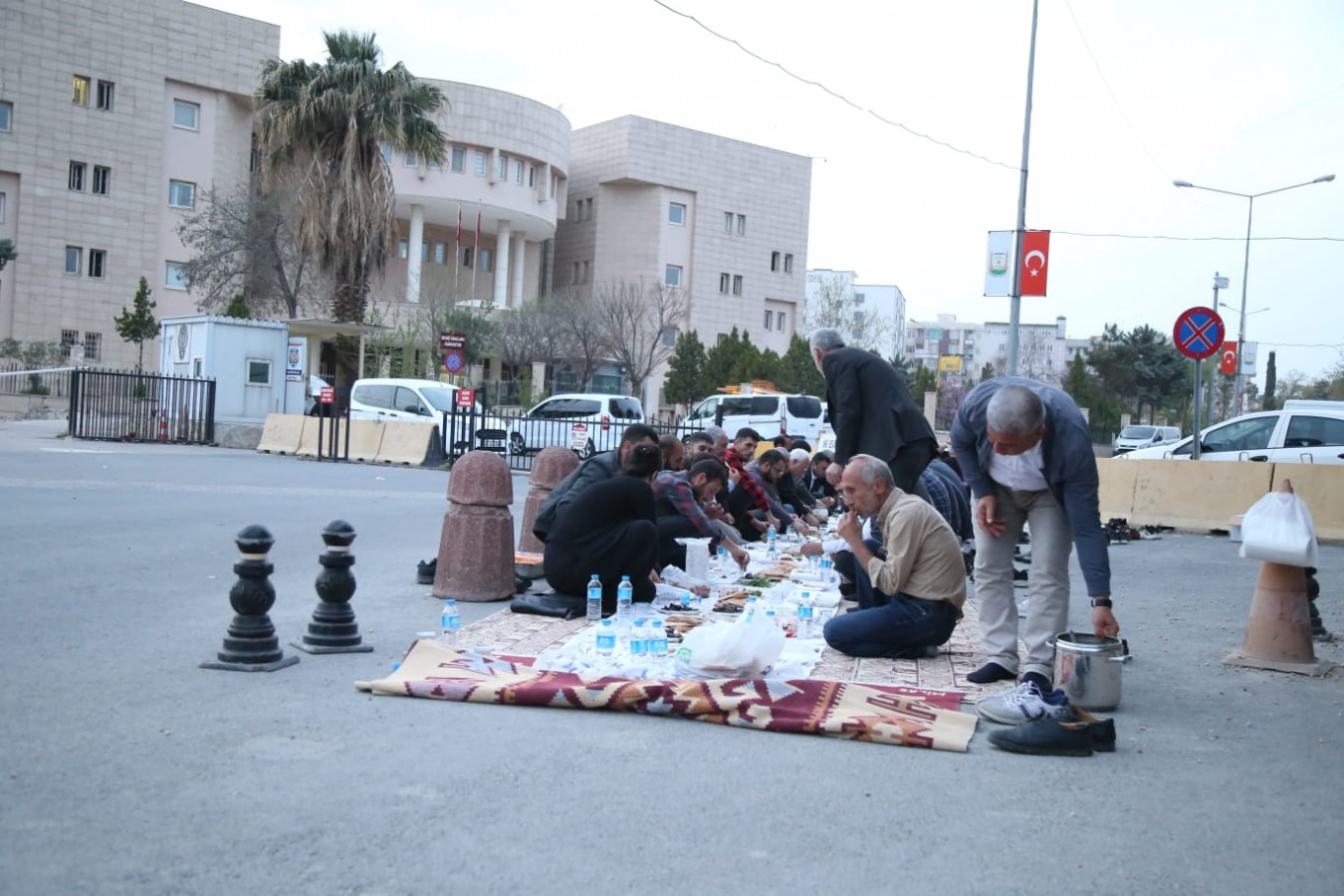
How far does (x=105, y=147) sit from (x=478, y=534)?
50.9m

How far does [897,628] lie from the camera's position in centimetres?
705

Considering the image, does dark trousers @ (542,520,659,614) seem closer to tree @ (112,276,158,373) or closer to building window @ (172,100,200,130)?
tree @ (112,276,158,373)

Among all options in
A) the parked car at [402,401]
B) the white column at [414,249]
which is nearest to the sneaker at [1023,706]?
the parked car at [402,401]

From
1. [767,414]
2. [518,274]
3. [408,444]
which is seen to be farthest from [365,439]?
[518,274]

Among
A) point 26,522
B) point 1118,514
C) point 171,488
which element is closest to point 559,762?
point 26,522

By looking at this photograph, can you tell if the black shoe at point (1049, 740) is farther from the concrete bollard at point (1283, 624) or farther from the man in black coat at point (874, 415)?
the man in black coat at point (874, 415)

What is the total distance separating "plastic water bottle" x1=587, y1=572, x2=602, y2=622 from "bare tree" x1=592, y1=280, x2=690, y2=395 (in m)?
47.7

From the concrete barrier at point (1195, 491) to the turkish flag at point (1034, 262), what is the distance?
15.7 ft

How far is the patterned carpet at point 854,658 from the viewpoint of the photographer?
21.5 ft

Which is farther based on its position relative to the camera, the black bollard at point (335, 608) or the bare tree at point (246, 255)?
the bare tree at point (246, 255)

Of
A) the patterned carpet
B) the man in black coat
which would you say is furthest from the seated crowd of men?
the man in black coat

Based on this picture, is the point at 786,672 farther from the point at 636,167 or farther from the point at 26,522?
the point at 636,167

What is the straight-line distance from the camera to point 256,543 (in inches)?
238

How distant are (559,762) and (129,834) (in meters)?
1.66
